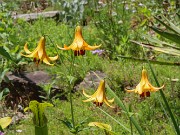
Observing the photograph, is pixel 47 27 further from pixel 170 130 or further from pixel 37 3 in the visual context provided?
pixel 170 130

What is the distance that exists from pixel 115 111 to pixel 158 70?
0.96m

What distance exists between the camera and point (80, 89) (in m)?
4.64

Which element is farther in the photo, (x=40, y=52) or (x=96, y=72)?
(x=96, y=72)

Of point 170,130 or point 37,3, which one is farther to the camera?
point 37,3

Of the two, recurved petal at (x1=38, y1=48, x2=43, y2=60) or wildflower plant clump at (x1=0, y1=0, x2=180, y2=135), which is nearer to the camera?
recurved petal at (x1=38, y1=48, x2=43, y2=60)

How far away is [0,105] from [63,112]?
1.99ft

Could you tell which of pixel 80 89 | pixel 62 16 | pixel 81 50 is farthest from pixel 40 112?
pixel 62 16

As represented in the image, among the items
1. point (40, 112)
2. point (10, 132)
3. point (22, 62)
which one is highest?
point (40, 112)

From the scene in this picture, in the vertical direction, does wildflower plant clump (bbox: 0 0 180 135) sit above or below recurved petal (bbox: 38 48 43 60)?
below

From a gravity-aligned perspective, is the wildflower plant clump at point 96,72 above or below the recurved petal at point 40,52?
below

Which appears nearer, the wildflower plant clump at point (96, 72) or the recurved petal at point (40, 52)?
the recurved petal at point (40, 52)

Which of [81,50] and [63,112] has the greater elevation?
[81,50]

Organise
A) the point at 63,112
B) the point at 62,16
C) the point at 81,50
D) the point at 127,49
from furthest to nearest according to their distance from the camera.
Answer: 1. the point at 62,16
2. the point at 127,49
3. the point at 63,112
4. the point at 81,50

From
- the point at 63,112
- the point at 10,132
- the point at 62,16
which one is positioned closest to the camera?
the point at 10,132
